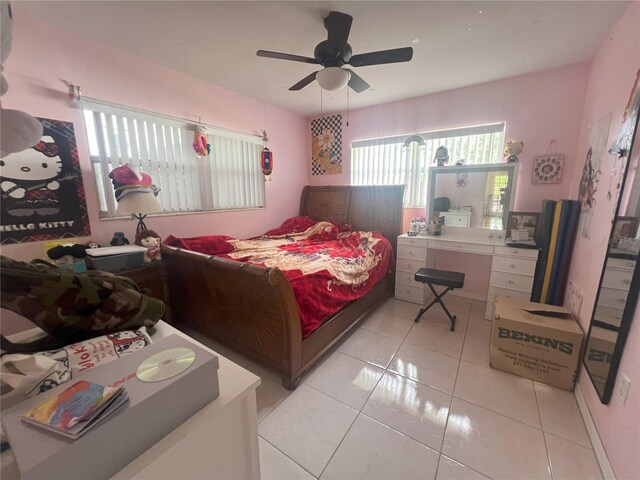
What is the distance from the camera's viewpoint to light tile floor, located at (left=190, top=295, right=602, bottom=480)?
125 centimetres

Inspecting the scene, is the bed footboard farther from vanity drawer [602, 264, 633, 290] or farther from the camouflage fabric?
vanity drawer [602, 264, 633, 290]

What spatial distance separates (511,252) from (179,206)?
335 centimetres

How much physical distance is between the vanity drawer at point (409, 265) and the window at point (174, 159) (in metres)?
1.99

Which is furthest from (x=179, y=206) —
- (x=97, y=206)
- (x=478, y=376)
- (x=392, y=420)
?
(x=478, y=376)

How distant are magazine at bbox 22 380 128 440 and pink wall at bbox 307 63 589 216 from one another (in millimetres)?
3489

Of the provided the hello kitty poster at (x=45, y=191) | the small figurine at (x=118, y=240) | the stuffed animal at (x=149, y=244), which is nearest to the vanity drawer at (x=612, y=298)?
the stuffed animal at (x=149, y=244)

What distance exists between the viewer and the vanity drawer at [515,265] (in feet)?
7.64

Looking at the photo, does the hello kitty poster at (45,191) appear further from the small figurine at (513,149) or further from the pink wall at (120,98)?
the small figurine at (513,149)

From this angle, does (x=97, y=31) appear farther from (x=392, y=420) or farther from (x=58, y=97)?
(x=392, y=420)

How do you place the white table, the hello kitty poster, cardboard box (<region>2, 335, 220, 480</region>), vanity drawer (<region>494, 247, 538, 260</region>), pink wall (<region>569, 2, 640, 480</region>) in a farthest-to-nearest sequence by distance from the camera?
vanity drawer (<region>494, 247, 538, 260</region>), the hello kitty poster, pink wall (<region>569, 2, 640, 480</region>), the white table, cardboard box (<region>2, 335, 220, 480</region>)

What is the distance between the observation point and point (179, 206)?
8.73 ft

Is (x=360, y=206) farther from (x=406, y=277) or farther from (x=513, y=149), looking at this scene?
(x=513, y=149)

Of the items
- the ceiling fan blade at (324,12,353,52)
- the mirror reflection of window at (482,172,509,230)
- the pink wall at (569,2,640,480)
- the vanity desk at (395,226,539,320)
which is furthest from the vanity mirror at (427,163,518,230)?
the ceiling fan blade at (324,12,353,52)

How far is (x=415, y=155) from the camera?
130 inches
